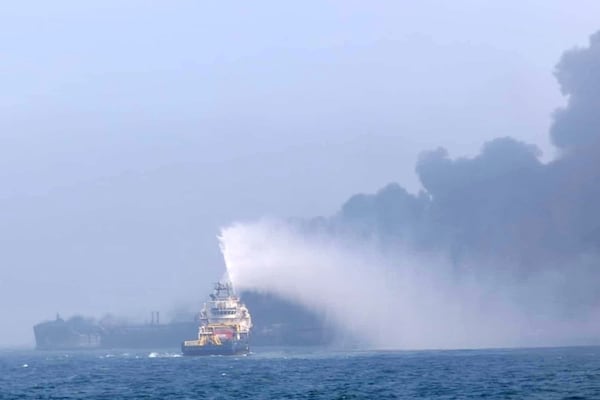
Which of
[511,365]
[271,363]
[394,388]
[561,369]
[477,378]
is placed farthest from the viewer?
[271,363]

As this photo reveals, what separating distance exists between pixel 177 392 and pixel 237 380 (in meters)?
19.4

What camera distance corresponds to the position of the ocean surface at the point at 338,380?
373 ft

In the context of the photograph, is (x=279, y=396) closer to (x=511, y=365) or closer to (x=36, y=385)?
(x=36, y=385)

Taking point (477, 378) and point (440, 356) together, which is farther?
point (440, 356)

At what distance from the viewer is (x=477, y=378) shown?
132625mm

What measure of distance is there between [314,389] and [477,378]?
21.6m

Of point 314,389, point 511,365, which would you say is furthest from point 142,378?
point 511,365

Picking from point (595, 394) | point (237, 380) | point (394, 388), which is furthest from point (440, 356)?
point (595, 394)

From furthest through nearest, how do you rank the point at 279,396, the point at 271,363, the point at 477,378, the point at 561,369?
the point at 271,363, the point at 561,369, the point at 477,378, the point at 279,396

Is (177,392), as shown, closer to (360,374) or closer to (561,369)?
(360,374)

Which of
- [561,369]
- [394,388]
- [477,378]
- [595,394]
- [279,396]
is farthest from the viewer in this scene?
[561,369]

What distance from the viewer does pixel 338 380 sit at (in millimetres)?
135250

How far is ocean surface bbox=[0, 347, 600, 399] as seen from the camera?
11369 cm

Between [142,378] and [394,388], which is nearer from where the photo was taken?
[394,388]
